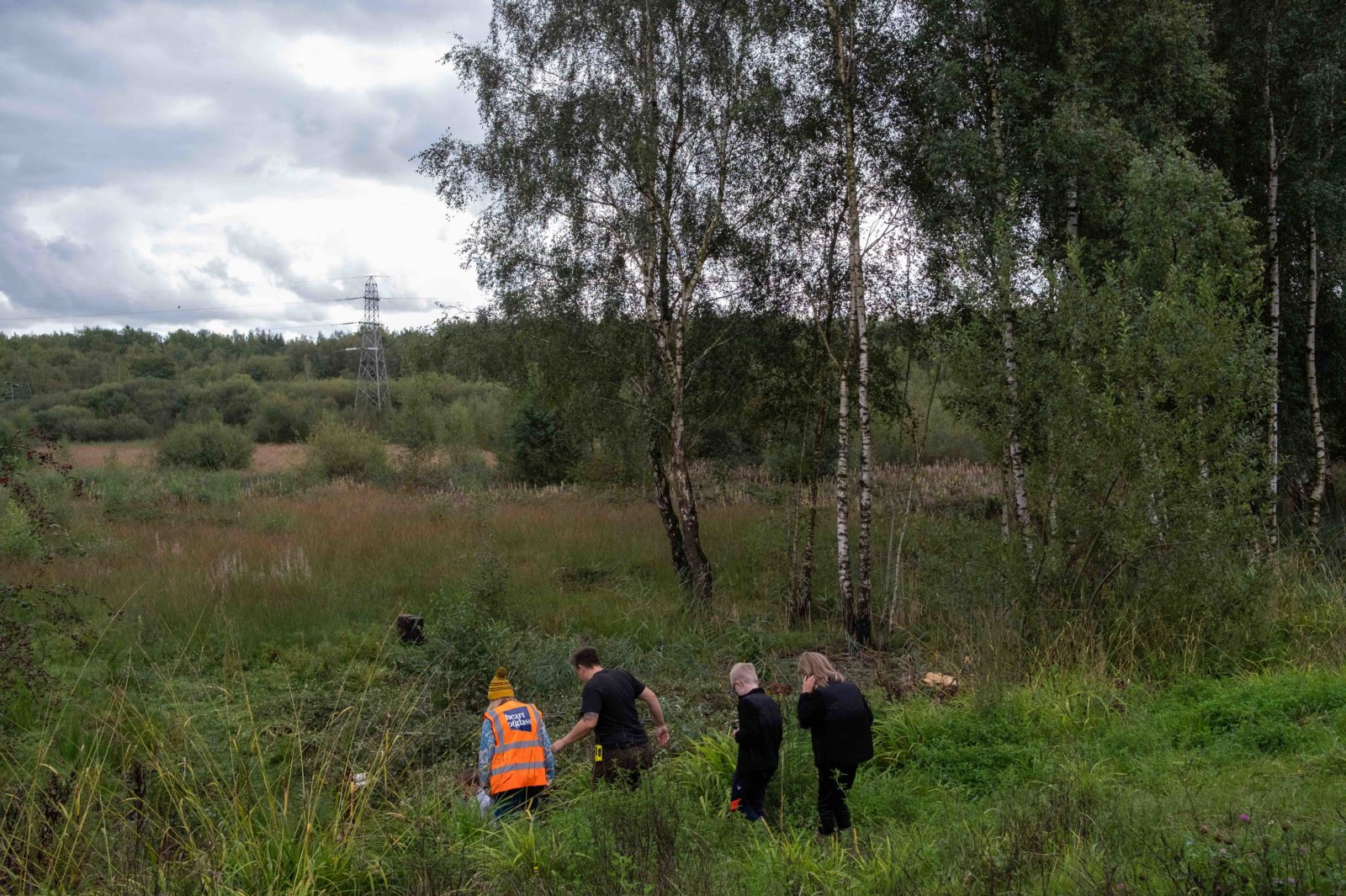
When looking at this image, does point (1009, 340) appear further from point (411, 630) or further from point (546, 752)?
point (411, 630)

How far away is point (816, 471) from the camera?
47.3 ft

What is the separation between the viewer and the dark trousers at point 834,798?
5707 mm

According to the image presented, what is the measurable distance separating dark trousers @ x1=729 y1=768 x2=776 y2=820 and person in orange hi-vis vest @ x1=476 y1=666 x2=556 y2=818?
1279 millimetres

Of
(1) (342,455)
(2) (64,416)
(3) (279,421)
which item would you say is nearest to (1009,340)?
(1) (342,455)

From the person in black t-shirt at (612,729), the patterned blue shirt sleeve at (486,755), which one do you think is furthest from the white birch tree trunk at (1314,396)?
the patterned blue shirt sleeve at (486,755)

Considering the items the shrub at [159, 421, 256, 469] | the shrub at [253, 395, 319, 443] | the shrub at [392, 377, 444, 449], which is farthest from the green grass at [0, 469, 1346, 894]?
the shrub at [253, 395, 319, 443]

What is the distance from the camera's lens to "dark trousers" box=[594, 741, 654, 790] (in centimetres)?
638

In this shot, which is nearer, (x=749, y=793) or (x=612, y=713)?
(x=749, y=793)

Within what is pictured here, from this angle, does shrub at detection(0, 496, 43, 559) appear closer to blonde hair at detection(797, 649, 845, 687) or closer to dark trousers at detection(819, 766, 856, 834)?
blonde hair at detection(797, 649, 845, 687)

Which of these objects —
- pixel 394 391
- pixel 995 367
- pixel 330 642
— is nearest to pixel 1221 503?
pixel 995 367

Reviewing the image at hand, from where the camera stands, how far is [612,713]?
6590 mm

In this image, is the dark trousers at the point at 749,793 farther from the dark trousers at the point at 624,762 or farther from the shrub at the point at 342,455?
the shrub at the point at 342,455

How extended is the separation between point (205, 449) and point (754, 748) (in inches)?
1569

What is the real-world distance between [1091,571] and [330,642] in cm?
909
